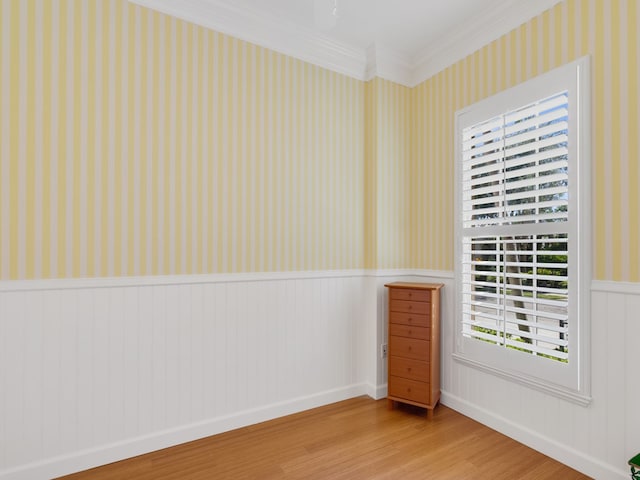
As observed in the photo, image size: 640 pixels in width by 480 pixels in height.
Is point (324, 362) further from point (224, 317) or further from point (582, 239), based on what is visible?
point (582, 239)

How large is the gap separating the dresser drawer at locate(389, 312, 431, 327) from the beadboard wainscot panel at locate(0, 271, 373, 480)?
0.42m

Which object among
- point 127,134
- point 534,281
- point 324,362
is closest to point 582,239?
point 534,281

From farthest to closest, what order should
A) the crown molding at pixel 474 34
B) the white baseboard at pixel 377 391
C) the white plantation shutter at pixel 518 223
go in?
1. the white baseboard at pixel 377 391
2. the crown molding at pixel 474 34
3. the white plantation shutter at pixel 518 223

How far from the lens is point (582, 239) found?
1987 mm

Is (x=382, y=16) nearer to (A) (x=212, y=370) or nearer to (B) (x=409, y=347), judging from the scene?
(B) (x=409, y=347)

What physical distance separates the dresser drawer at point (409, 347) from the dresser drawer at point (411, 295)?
12.3 inches

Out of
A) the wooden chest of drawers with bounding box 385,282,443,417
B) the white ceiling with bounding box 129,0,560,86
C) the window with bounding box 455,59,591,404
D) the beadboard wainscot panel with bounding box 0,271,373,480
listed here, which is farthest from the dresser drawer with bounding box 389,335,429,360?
the white ceiling with bounding box 129,0,560,86

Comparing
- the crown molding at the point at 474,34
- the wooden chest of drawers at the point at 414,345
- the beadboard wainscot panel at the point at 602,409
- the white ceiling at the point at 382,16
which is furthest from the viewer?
the wooden chest of drawers at the point at 414,345

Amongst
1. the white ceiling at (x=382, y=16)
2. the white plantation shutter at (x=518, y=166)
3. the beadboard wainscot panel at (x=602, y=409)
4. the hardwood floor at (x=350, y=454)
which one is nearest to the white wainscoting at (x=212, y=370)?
the beadboard wainscot panel at (x=602, y=409)

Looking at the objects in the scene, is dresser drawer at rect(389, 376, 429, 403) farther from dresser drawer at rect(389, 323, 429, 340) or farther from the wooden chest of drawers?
dresser drawer at rect(389, 323, 429, 340)

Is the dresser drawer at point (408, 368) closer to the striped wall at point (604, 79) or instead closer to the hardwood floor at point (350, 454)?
the hardwood floor at point (350, 454)

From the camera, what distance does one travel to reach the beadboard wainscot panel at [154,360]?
6.23 ft

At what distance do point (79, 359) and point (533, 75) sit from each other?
328 cm

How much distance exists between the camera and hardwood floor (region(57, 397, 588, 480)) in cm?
196
